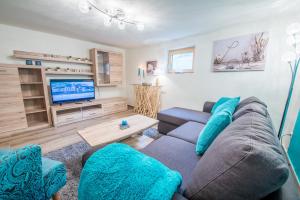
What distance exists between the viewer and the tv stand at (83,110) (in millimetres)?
2954

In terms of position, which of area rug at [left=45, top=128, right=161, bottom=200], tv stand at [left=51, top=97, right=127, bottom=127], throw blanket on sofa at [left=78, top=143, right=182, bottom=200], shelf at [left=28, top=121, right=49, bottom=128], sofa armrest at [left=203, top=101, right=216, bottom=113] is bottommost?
area rug at [left=45, top=128, right=161, bottom=200]

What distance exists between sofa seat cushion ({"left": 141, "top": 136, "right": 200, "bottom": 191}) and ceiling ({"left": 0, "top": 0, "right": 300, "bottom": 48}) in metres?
1.80

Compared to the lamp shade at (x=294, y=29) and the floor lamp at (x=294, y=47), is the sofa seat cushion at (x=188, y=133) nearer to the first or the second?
the floor lamp at (x=294, y=47)

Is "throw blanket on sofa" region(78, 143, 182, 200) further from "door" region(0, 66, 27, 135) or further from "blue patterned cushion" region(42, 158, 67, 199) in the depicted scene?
"door" region(0, 66, 27, 135)

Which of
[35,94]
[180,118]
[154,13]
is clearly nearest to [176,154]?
[180,118]

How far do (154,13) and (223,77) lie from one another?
1.88m

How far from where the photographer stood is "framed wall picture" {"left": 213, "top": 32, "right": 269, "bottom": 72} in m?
2.22

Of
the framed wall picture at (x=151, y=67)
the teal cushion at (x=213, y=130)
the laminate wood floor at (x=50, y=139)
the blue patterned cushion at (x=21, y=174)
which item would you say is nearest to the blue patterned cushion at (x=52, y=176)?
the blue patterned cushion at (x=21, y=174)

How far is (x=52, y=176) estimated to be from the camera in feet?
3.37

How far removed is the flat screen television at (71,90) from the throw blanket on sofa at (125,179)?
3.07m

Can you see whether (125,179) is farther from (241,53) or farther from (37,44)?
(37,44)

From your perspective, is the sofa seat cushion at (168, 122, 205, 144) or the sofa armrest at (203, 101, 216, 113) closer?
the sofa seat cushion at (168, 122, 205, 144)

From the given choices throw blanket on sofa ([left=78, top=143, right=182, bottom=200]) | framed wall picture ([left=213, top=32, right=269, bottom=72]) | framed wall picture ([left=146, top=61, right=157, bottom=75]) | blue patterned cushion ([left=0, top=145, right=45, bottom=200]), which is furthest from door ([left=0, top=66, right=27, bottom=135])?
framed wall picture ([left=213, top=32, right=269, bottom=72])

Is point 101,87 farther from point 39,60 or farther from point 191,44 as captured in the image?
point 191,44
